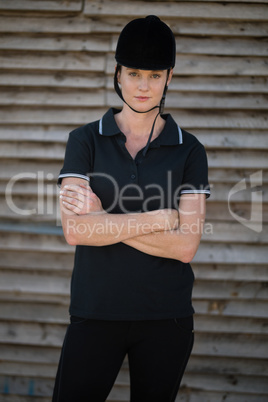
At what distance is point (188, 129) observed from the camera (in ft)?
9.75

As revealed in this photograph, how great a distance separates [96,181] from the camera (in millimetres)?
1774

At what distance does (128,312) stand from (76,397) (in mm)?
395

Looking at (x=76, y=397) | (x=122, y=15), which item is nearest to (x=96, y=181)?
(x=76, y=397)

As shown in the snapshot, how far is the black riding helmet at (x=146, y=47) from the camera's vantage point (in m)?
1.75

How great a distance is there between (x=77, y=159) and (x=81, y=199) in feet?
0.53

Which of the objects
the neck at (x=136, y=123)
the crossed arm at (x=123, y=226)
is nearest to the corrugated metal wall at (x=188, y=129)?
the neck at (x=136, y=123)

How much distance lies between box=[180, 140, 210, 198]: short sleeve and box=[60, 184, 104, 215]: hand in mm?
368

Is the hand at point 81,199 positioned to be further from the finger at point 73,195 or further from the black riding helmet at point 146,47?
the black riding helmet at point 146,47

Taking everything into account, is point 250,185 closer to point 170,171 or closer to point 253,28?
point 253,28

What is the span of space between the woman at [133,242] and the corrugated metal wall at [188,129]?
3.87 ft

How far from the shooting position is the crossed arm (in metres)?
1.72

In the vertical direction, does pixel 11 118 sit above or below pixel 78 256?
above

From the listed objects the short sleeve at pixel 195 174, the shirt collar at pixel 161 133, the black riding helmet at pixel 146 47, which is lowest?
the short sleeve at pixel 195 174

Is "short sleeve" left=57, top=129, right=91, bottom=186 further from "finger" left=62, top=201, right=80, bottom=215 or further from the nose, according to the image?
the nose
